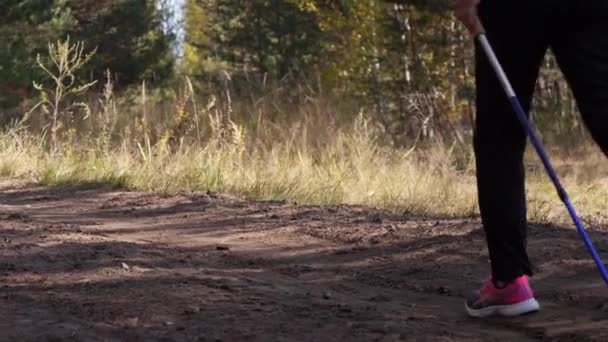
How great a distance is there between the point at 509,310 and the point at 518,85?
0.79 m

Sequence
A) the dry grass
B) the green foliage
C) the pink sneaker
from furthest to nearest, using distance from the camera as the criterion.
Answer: the green foliage < the dry grass < the pink sneaker

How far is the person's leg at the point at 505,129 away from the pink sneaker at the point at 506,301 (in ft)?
0.12

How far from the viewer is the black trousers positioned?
360 centimetres

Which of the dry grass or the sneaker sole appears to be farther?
the dry grass

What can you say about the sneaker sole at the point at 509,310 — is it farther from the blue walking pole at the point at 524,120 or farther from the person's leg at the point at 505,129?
the blue walking pole at the point at 524,120

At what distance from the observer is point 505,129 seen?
12.6 feet

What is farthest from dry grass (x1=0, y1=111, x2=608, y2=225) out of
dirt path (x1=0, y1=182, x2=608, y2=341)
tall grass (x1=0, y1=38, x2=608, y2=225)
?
dirt path (x1=0, y1=182, x2=608, y2=341)

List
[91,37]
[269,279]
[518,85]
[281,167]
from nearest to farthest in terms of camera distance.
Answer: [518,85], [269,279], [281,167], [91,37]

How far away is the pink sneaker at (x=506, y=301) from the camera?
3.93 metres

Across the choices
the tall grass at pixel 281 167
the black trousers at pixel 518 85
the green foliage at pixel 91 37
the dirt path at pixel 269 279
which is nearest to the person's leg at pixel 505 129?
the black trousers at pixel 518 85

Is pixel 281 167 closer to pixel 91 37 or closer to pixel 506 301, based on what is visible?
pixel 506 301

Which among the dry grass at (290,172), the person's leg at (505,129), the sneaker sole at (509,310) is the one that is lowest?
the dry grass at (290,172)

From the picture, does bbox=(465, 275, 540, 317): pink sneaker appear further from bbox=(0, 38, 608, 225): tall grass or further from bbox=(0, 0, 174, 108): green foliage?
bbox=(0, 0, 174, 108): green foliage

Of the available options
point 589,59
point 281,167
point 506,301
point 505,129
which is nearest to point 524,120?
point 505,129
